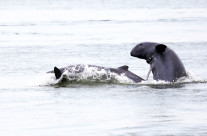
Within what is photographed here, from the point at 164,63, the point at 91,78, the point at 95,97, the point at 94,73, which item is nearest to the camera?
the point at 95,97

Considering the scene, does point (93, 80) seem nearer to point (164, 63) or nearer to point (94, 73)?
point (94, 73)

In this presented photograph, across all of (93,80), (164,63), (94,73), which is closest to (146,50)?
(164,63)

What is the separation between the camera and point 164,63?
76.4 ft

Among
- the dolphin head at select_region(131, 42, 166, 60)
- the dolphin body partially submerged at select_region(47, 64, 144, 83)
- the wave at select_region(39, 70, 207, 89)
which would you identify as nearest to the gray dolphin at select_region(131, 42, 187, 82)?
the dolphin head at select_region(131, 42, 166, 60)

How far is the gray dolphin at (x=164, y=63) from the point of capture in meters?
23.1

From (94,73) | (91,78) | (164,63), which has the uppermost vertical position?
(164,63)

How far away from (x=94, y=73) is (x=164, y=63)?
2.06 m

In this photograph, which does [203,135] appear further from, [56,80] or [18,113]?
[56,80]

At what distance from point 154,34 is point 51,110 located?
2520 centimetres

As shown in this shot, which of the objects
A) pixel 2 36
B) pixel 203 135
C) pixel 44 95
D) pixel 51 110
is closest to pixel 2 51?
pixel 2 36

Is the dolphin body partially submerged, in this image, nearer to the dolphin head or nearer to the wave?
the wave

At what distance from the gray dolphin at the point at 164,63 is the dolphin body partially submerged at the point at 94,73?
60 centimetres

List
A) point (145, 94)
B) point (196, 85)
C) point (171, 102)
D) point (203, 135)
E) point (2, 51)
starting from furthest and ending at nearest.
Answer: point (2, 51) < point (196, 85) < point (145, 94) < point (171, 102) < point (203, 135)

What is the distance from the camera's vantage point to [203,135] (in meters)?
16.2
